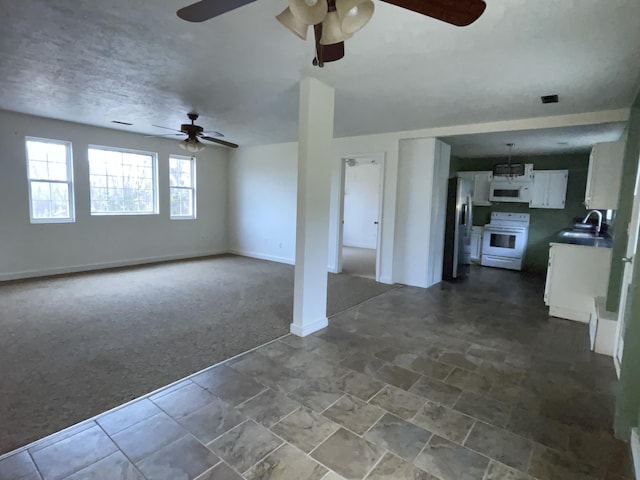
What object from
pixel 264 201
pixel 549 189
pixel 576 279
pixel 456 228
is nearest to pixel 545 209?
pixel 549 189

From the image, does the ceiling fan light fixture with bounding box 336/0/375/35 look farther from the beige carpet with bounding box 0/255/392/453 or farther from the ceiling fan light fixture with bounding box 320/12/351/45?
the beige carpet with bounding box 0/255/392/453

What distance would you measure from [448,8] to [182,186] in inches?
267

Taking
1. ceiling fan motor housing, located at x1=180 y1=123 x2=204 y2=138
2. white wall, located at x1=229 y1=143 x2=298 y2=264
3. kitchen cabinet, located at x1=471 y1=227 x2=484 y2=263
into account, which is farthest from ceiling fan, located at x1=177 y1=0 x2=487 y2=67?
kitchen cabinet, located at x1=471 y1=227 x2=484 y2=263

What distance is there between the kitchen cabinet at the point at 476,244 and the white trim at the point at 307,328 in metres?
5.42

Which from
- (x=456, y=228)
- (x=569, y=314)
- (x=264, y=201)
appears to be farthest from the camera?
Answer: (x=264, y=201)

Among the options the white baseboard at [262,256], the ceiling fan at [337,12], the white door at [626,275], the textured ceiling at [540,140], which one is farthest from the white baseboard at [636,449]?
the white baseboard at [262,256]

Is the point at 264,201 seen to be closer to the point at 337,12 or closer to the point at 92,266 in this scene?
the point at 92,266

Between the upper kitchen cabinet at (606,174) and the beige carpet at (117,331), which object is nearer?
the beige carpet at (117,331)

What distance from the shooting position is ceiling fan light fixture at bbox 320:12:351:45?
1.51 m

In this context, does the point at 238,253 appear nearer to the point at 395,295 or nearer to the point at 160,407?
the point at 395,295

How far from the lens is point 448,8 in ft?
4.60

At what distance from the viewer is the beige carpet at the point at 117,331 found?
2.23 meters

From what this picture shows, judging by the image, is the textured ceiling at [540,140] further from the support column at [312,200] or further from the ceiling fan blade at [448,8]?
the ceiling fan blade at [448,8]

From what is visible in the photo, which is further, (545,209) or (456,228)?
(545,209)
